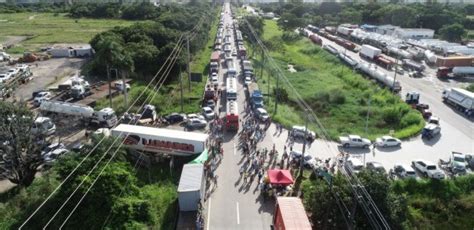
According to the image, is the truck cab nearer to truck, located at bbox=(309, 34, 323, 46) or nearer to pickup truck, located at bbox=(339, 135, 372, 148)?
pickup truck, located at bbox=(339, 135, 372, 148)

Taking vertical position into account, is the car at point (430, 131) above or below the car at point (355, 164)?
above

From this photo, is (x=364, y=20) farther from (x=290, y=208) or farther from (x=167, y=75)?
(x=290, y=208)

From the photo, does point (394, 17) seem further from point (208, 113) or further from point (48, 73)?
point (48, 73)

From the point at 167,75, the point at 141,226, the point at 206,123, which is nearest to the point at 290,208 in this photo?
the point at 141,226

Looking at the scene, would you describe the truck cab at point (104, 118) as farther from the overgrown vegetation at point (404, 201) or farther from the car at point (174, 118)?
the overgrown vegetation at point (404, 201)

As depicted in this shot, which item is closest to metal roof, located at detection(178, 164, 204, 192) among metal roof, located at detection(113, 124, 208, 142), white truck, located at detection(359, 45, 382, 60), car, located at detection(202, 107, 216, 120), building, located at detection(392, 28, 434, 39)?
metal roof, located at detection(113, 124, 208, 142)

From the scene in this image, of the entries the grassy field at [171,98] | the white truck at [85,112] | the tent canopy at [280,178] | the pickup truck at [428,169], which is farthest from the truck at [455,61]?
the white truck at [85,112]
